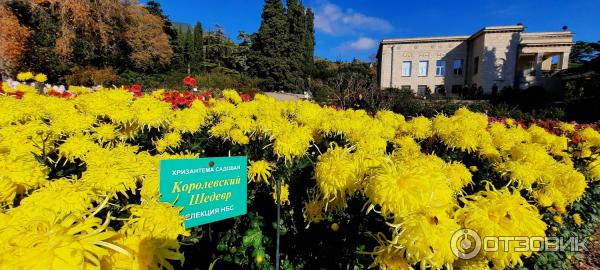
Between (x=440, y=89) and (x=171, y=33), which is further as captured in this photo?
(x=171, y=33)

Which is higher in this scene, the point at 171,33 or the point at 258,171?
the point at 171,33

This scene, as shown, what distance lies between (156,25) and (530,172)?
2832 centimetres

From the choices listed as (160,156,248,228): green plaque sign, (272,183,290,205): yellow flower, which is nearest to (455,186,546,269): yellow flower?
(160,156,248,228): green plaque sign

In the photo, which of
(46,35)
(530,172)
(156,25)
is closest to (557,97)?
(530,172)

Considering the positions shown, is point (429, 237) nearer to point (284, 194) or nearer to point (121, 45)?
point (284, 194)

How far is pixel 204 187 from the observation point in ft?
4.86

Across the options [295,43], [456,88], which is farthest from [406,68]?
[295,43]

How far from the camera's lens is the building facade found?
88.6 ft

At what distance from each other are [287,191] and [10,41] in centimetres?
2264

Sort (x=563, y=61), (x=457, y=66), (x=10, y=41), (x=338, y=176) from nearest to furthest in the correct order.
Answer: (x=338, y=176) < (x=10, y=41) < (x=563, y=61) < (x=457, y=66)

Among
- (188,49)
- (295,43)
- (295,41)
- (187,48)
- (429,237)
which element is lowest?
(429,237)

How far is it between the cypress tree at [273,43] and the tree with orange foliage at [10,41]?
64.5ft

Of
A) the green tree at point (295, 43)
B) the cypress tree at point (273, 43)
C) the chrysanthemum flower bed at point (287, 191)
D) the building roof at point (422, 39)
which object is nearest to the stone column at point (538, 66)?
the building roof at point (422, 39)
